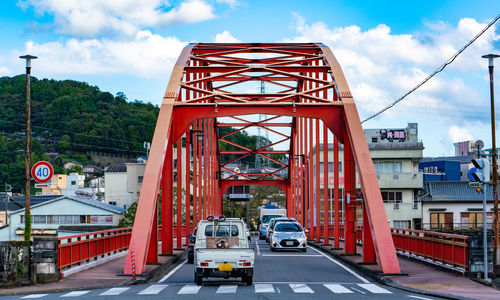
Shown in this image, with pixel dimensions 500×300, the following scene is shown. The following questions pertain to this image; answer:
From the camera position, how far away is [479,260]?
17.7 meters

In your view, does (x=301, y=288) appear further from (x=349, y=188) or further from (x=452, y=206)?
(x=452, y=206)

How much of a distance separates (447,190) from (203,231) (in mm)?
43839

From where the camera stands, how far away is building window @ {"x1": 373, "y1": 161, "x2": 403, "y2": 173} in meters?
62.3

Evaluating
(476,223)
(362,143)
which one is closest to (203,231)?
(362,143)

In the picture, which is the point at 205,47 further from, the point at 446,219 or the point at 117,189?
the point at 117,189

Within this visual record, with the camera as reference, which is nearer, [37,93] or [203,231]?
[203,231]

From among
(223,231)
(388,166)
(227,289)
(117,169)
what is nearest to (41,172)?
(223,231)

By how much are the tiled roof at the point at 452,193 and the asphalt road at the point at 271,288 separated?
123 ft

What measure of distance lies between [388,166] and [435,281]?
A: 46.1m

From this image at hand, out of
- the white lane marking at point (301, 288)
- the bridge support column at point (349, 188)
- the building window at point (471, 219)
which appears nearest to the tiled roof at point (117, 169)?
the building window at point (471, 219)

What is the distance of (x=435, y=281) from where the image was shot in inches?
682

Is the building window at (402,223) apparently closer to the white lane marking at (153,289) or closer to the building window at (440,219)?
the building window at (440,219)

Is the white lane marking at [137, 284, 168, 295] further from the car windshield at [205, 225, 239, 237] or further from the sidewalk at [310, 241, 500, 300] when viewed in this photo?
the sidewalk at [310, 241, 500, 300]

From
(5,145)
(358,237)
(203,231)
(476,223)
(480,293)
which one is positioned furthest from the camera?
(5,145)
